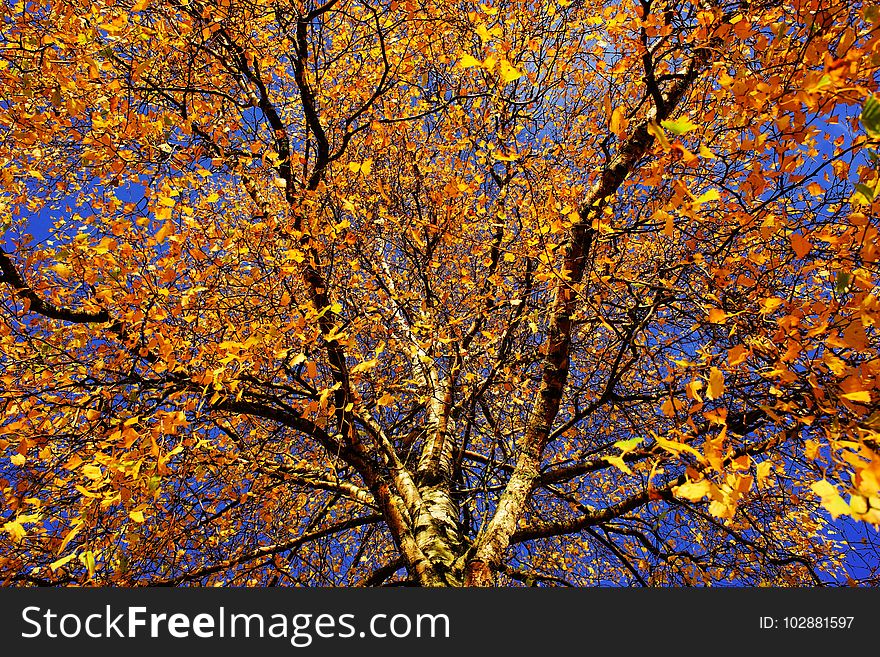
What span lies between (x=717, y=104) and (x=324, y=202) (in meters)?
3.41

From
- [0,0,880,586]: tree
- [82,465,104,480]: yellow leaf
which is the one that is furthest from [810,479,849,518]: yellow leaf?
[82,465,104,480]: yellow leaf

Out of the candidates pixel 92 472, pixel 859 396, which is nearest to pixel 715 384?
pixel 859 396

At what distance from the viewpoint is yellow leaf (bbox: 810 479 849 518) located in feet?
5.86

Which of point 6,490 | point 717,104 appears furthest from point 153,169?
point 717,104

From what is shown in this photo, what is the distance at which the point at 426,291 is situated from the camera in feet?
20.4

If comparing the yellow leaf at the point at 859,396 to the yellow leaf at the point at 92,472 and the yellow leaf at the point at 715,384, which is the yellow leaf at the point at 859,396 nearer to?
the yellow leaf at the point at 715,384

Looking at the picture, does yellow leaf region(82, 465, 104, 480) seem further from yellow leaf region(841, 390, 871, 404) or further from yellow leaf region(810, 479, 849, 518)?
yellow leaf region(841, 390, 871, 404)

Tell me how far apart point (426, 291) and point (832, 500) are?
483 centimetres

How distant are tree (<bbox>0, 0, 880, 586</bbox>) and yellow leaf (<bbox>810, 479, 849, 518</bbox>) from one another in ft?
1.28

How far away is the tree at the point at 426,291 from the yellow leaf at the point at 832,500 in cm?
39

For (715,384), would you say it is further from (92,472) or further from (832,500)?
(92,472)

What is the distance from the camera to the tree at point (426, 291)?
10.8ft

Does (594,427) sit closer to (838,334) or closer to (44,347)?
(838,334)

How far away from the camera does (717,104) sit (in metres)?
3.77
